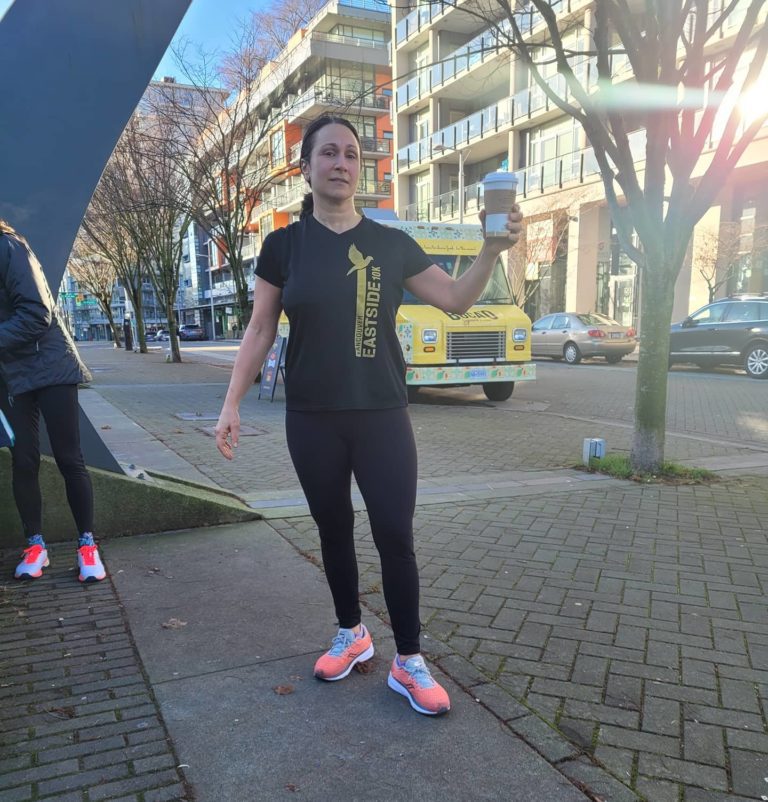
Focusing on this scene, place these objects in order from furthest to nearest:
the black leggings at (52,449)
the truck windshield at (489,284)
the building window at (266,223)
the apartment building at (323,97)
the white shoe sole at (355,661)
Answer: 1. the building window at (266,223)
2. the apartment building at (323,97)
3. the truck windshield at (489,284)
4. the black leggings at (52,449)
5. the white shoe sole at (355,661)

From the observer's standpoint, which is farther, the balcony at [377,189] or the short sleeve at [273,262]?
the balcony at [377,189]

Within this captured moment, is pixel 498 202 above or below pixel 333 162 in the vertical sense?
below

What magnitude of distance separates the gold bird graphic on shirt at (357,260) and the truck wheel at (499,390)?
9235 millimetres

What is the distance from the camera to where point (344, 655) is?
8.35 feet

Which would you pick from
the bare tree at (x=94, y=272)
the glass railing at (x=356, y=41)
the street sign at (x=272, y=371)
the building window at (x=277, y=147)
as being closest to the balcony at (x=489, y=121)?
the glass railing at (x=356, y=41)

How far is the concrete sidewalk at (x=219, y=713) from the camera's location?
6.33 feet

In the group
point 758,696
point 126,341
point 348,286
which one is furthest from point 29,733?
point 126,341

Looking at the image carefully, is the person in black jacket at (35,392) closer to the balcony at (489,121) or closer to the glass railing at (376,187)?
the balcony at (489,121)

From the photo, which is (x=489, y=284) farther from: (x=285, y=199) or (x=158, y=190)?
(x=285, y=199)

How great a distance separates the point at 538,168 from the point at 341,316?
27088 millimetres

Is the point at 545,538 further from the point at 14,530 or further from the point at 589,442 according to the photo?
the point at 14,530

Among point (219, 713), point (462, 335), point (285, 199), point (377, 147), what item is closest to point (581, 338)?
point (462, 335)

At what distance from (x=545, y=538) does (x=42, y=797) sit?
3.05 metres

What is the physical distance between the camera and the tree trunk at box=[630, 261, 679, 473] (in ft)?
18.6
